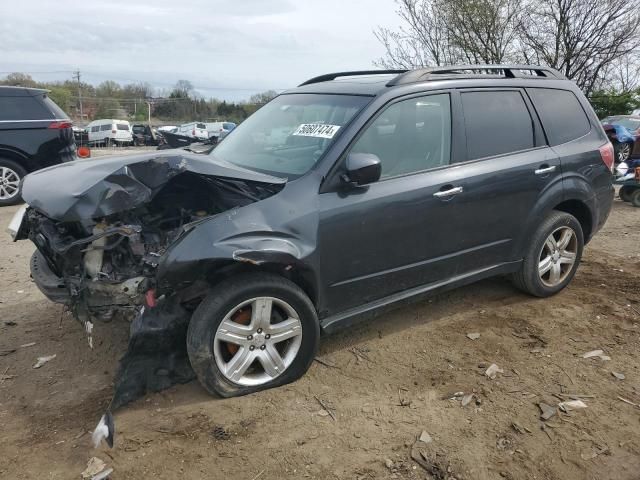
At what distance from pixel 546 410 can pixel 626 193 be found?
7947 millimetres

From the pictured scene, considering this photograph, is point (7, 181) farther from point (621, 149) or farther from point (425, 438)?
point (621, 149)

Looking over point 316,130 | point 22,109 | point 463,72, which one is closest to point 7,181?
point 22,109

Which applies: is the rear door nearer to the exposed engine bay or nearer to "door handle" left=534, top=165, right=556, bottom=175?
"door handle" left=534, top=165, right=556, bottom=175

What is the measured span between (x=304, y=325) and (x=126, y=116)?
7087cm

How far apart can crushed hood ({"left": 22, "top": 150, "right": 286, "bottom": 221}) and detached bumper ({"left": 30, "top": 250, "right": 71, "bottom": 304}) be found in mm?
463

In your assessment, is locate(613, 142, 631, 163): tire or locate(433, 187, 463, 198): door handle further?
locate(613, 142, 631, 163): tire

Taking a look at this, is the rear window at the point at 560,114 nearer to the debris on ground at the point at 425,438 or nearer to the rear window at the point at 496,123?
the rear window at the point at 496,123

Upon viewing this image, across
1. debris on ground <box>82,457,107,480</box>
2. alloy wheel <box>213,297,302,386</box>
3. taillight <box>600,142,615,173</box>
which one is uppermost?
taillight <box>600,142,615,173</box>

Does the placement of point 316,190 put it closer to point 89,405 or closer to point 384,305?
point 384,305

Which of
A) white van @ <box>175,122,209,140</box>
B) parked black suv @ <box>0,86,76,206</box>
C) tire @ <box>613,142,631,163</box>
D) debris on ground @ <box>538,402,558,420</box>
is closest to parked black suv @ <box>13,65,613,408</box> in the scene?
debris on ground @ <box>538,402,558,420</box>

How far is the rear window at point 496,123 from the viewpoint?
3.95 metres

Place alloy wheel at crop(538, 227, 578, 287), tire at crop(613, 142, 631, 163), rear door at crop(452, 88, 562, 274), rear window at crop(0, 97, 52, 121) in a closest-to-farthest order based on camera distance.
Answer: rear door at crop(452, 88, 562, 274), alloy wheel at crop(538, 227, 578, 287), rear window at crop(0, 97, 52, 121), tire at crop(613, 142, 631, 163)

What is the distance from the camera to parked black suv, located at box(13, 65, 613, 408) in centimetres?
306

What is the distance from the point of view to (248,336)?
3111mm
